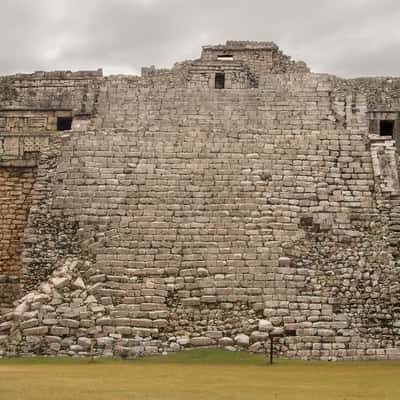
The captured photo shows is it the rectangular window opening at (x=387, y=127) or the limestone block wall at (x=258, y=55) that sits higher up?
the limestone block wall at (x=258, y=55)

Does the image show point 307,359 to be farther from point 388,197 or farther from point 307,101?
point 307,101

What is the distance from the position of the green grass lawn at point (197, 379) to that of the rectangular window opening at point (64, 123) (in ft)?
35.8

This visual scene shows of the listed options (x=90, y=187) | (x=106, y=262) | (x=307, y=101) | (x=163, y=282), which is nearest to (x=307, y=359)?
(x=163, y=282)

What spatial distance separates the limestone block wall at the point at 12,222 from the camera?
21062 millimetres

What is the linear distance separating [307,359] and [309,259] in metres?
2.75

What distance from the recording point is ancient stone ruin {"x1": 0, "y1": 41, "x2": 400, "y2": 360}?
1770 centimetres

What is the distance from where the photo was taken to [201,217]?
66.0 feet

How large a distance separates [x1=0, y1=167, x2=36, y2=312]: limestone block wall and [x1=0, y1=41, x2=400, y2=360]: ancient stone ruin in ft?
0.12

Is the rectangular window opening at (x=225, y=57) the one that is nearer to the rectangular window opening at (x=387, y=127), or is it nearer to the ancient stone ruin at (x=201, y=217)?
the ancient stone ruin at (x=201, y=217)

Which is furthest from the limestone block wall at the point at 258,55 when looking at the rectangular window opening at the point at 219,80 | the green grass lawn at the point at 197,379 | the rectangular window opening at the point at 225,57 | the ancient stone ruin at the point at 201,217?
the green grass lawn at the point at 197,379

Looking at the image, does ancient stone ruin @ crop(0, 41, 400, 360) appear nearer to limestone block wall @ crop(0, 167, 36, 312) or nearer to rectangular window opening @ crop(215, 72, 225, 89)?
limestone block wall @ crop(0, 167, 36, 312)

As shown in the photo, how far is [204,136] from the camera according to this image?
2283 cm

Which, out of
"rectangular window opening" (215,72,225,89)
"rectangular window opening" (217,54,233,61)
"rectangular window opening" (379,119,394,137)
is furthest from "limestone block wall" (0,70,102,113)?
"rectangular window opening" (379,119,394,137)

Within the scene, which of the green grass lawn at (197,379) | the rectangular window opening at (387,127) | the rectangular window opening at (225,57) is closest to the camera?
the green grass lawn at (197,379)
